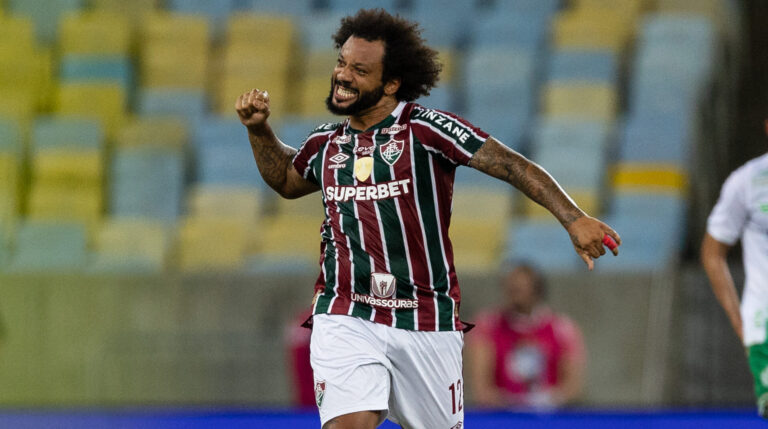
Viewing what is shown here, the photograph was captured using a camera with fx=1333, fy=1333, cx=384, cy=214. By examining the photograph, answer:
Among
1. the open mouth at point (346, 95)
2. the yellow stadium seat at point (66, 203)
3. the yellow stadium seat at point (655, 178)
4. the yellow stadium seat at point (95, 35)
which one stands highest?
the yellow stadium seat at point (95, 35)

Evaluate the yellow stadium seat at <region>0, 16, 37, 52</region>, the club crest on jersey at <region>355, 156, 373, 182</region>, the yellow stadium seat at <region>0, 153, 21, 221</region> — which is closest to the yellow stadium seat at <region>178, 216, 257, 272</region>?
the yellow stadium seat at <region>0, 153, 21, 221</region>

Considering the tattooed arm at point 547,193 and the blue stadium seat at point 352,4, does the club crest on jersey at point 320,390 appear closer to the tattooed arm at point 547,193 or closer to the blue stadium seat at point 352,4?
the tattooed arm at point 547,193

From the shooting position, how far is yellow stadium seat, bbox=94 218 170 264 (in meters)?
9.70

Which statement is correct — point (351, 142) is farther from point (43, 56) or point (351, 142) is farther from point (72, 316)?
point (43, 56)

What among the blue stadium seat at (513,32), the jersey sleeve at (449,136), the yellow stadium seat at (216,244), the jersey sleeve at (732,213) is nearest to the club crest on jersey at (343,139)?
the jersey sleeve at (449,136)

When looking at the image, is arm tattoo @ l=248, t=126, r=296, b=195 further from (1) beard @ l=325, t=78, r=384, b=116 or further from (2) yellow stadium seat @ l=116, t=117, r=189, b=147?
(2) yellow stadium seat @ l=116, t=117, r=189, b=147

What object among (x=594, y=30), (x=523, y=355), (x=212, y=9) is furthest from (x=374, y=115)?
(x=212, y=9)

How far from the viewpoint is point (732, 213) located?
549cm

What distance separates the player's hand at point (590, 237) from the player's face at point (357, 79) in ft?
3.03

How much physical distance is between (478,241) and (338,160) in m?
4.73

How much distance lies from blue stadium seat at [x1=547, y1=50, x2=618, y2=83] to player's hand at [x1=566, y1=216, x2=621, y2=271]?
623cm

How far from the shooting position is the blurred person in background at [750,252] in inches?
211

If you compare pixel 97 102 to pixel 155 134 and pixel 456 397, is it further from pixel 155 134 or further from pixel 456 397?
pixel 456 397

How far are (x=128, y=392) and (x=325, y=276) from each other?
4797 millimetres
